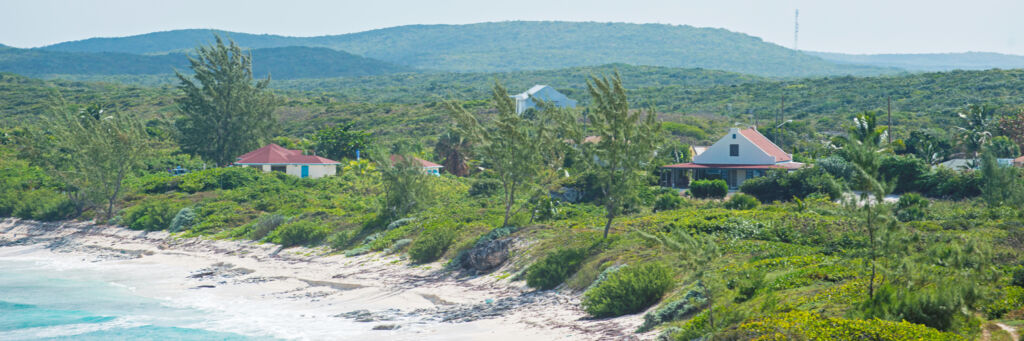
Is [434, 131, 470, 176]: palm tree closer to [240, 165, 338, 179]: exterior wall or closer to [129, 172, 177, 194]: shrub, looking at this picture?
[240, 165, 338, 179]: exterior wall

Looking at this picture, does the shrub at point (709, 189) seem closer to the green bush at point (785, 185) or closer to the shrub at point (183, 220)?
the green bush at point (785, 185)

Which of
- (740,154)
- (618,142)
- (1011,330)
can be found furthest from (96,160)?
(1011,330)

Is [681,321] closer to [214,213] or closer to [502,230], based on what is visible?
[502,230]

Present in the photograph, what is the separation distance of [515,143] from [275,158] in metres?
37.9

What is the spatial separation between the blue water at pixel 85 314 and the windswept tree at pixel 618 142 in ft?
39.5

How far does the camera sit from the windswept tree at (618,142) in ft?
83.1

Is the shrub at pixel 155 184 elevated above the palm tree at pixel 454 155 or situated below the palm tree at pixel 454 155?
below

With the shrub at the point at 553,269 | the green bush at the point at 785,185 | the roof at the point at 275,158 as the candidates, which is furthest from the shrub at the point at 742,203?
the roof at the point at 275,158

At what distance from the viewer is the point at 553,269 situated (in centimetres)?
2255

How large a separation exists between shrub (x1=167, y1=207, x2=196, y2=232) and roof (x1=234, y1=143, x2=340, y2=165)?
A: 703 inches

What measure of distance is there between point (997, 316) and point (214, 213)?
1567 inches

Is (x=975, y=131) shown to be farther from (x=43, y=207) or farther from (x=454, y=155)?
(x=43, y=207)

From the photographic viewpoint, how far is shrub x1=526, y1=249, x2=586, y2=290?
881 inches

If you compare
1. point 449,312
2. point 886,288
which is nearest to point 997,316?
point 886,288
